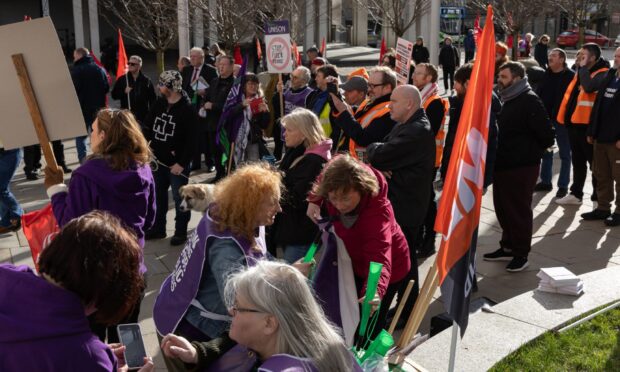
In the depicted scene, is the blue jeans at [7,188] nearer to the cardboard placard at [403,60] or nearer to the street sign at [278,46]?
the street sign at [278,46]

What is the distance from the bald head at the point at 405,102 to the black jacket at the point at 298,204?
695mm

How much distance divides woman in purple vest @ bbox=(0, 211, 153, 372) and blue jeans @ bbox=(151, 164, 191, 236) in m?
5.42

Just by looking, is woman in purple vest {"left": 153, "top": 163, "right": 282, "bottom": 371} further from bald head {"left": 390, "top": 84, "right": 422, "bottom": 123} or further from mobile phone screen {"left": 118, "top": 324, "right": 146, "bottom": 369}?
bald head {"left": 390, "top": 84, "right": 422, "bottom": 123}

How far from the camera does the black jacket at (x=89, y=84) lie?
38.1 ft

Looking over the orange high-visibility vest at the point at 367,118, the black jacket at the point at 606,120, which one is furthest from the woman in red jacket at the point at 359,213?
the black jacket at the point at 606,120

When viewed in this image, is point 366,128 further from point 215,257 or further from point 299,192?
point 215,257

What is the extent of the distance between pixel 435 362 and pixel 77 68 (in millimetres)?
8735

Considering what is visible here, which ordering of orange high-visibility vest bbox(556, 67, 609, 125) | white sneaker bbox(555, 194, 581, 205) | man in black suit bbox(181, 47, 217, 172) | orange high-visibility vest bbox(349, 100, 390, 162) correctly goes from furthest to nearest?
man in black suit bbox(181, 47, 217, 172) → white sneaker bbox(555, 194, 581, 205) → orange high-visibility vest bbox(556, 67, 609, 125) → orange high-visibility vest bbox(349, 100, 390, 162)

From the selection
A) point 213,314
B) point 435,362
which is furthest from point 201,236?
point 435,362

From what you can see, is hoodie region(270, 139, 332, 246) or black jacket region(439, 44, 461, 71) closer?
hoodie region(270, 139, 332, 246)

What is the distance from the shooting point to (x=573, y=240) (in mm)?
8102

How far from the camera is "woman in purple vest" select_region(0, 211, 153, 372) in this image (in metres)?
2.29

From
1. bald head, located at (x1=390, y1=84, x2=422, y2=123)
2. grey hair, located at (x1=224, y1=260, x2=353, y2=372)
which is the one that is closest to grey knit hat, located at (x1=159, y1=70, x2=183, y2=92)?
bald head, located at (x1=390, y1=84, x2=422, y2=123)

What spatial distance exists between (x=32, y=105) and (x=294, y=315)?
2813mm
